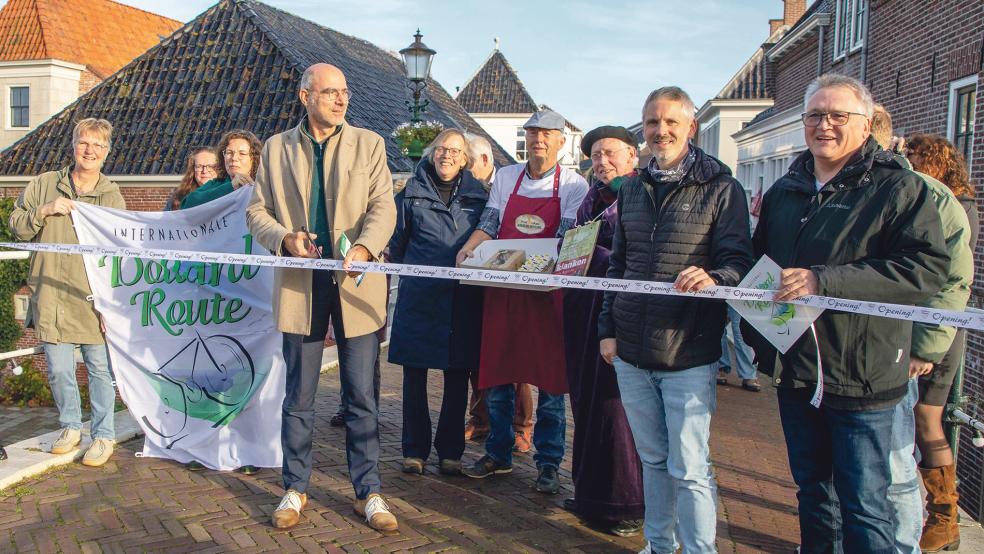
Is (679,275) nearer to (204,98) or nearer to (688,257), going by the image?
(688,257)

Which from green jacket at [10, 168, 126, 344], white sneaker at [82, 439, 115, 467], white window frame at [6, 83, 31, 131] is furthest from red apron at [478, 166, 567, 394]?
white window frame at [6, 83, 31, 131]

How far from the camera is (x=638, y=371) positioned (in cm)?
351

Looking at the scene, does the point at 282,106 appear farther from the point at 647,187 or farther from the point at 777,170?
the point at 647,187

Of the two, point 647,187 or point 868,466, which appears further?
point 647,187

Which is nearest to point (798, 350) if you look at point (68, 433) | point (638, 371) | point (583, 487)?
point (638, 371)

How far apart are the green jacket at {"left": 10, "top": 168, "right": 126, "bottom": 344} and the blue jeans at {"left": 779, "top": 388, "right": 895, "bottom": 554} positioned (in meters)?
4.08

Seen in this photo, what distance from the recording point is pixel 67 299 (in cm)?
507

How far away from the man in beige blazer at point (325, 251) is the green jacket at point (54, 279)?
1.57m

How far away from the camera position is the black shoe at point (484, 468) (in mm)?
5012

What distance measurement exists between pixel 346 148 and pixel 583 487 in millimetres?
2117

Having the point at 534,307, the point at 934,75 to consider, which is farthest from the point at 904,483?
the point at 934,75

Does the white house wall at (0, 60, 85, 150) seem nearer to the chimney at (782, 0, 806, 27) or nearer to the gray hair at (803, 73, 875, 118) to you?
the chimney at (782, 0, 806, 27)

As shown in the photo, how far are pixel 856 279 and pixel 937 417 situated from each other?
1683mm

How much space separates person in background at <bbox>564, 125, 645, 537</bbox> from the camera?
416 cm
